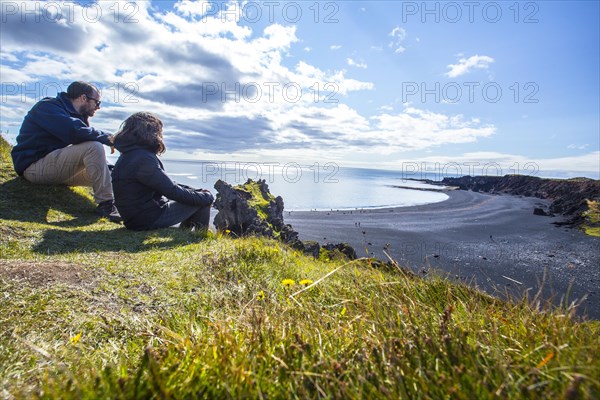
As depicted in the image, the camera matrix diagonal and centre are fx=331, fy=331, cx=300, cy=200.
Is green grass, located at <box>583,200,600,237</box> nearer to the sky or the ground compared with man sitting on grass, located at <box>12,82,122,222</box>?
nearer to the ground

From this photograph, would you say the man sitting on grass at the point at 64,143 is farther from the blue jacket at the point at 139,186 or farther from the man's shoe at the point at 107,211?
the blue jacket at the point at 139,186

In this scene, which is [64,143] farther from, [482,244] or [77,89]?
[482,244]

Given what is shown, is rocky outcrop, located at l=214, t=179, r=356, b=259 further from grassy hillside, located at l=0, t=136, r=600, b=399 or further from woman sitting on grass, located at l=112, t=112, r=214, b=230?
grassy hillside, located at l=0, t=136, r=600, b=399

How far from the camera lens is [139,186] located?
23.5ft

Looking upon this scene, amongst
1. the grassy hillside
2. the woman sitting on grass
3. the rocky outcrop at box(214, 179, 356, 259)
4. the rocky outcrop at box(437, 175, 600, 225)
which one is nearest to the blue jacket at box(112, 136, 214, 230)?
the woman sitting on grass

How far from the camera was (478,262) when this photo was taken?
22984mm

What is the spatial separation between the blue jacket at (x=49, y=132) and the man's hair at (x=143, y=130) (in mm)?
1107

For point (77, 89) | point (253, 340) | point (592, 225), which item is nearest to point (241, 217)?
point (77, 89)

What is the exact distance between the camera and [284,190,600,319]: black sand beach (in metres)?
Answer: 19.4

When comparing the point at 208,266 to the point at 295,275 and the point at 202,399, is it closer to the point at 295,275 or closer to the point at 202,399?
the point at 295,275

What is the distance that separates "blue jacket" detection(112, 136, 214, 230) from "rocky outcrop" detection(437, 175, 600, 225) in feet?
139

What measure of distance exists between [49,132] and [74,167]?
2.91 ft

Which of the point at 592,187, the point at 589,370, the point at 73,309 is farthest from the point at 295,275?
the point at 592,187

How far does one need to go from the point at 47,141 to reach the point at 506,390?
372 inches
